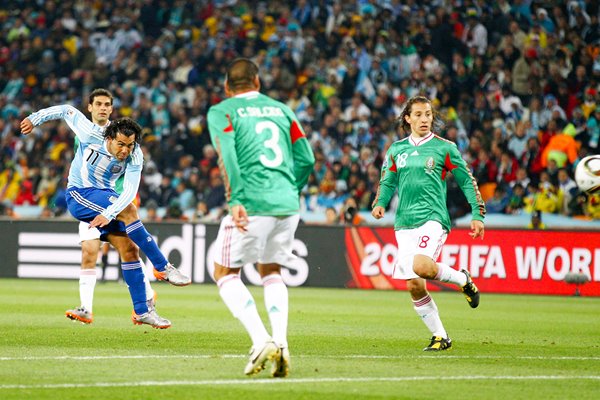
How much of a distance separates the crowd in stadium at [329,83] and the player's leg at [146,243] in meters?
Result: 10.3

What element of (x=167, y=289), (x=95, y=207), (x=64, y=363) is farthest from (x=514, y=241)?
(x=64, y=363)

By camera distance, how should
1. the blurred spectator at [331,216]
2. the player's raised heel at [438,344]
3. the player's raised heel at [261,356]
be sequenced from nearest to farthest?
the player's raised heel at [261,356], the player's raised heel at [438,344], the blurred spectator at [331,216]

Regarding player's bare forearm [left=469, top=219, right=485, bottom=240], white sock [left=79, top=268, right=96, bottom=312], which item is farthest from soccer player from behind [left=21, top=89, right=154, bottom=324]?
player's bare forearm [left=469, top=219, right=485, bottom=240]

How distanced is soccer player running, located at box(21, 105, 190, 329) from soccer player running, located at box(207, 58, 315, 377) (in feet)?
11.4

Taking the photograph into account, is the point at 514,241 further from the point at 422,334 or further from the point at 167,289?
the point at 422,334

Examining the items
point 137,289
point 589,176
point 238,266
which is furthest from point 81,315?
point 589,176

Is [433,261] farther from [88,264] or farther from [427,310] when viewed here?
[88,264]

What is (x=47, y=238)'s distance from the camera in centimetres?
2236

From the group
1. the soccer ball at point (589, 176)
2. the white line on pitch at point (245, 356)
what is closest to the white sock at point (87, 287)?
the white line on pitch at point (245, 356)

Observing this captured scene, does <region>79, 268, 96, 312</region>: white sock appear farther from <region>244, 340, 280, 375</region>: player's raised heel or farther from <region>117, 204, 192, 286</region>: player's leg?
<region>244, 340, 280, 375</region>: player's raised heel

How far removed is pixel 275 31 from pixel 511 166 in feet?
28.7

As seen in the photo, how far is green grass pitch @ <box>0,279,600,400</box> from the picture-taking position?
7.29 m

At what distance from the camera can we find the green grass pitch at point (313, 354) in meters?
7.29

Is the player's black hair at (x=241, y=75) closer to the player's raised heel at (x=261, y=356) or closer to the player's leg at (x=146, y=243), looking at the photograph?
the player's raised heel at (x=261, y=356)
